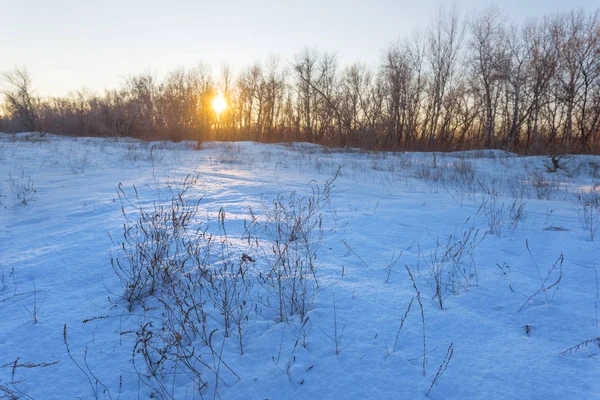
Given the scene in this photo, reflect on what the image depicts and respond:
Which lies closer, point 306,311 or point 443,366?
point 443,366

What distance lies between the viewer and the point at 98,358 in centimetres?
170

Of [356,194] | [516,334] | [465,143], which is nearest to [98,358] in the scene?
[516,334]

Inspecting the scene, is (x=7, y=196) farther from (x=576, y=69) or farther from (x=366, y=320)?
(x=576, y=69)

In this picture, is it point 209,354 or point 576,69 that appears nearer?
point 209,354

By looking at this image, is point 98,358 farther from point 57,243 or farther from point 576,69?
point 576,69

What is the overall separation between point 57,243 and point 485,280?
4279 mm

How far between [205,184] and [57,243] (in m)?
3.43

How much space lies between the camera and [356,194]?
6125mm

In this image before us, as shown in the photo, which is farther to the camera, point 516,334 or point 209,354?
point 516,334

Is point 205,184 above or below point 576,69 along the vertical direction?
below

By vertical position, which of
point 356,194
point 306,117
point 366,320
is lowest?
point 366,320

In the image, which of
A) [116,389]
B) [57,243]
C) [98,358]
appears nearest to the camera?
[116,389]

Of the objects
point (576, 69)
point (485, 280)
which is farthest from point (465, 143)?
point (485, 280)

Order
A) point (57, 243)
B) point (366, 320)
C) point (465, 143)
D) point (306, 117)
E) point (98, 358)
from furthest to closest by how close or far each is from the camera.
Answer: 1. point (306, 117)
2. point (465, 143)
3. point (57, 243)
4. point (366, 320)
5. point (98, 358)
